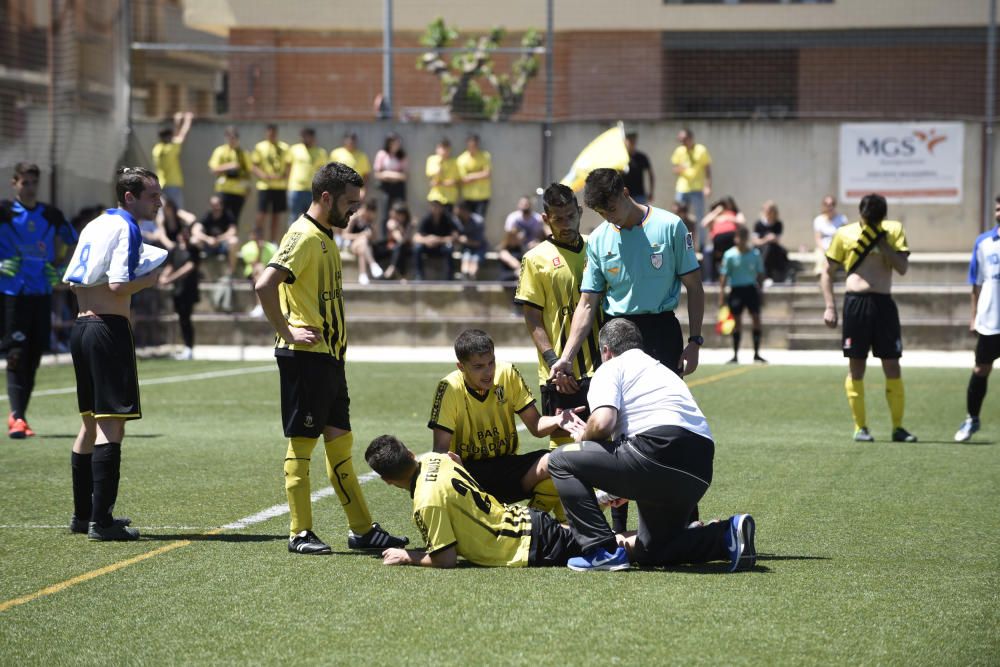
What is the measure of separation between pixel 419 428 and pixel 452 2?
974 inches

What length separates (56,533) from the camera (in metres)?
7.75

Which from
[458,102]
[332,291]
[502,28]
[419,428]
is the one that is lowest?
[419,428]

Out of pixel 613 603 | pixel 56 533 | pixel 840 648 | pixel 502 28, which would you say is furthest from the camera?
pixel 502 28

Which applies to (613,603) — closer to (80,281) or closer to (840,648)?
(840,648)

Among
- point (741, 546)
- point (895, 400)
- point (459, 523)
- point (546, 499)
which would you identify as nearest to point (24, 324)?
point (546, 499)

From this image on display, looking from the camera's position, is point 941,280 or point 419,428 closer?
point 419,428

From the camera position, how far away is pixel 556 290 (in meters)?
7.77

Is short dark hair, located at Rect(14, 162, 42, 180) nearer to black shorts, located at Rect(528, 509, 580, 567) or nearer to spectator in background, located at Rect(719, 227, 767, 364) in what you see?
black shorts, located at Rect(528, 509, 580, 567)

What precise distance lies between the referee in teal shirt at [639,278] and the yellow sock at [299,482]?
56.1 inches

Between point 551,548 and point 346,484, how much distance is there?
1.20 m

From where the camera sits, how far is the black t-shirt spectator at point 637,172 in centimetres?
2314

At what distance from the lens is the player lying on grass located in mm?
6617

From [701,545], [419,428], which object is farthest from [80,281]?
[419,428]

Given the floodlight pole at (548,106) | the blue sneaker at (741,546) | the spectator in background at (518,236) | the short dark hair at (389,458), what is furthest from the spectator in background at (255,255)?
the blue sneaker at (741,546)
